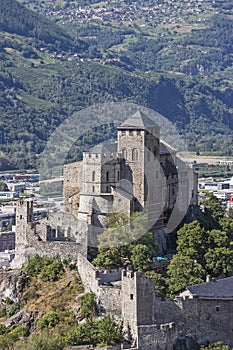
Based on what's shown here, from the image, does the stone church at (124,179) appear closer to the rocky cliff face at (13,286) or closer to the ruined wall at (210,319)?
the rocky cliff face at (13,286)

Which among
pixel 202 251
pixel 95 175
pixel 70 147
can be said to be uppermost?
pixel 70 147

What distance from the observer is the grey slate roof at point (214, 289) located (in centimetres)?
5666

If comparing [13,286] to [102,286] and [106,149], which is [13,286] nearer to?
[102,286]

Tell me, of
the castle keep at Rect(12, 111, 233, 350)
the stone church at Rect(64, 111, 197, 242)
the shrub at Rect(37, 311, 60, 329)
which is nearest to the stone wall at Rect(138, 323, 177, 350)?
the castle keep at Rect(12, 111, 233, 350)

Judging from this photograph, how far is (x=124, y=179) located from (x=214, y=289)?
37.6ft

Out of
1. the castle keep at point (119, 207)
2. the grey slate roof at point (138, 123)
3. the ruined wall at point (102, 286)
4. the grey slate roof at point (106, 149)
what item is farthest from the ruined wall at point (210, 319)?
the grey slate roof at point (138, 123)

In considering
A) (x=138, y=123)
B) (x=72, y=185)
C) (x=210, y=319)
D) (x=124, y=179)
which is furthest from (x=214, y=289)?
(x=72, y=185)

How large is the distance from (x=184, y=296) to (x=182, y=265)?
4910 mm

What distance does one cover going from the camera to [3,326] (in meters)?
60.9

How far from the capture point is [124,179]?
66.6 m

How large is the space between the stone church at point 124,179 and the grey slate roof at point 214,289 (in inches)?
356

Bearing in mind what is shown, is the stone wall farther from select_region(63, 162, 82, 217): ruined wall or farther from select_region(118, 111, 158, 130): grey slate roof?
select_region(118, 111, 158, 130): grey slate roof

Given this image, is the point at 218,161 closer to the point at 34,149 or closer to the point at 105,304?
the point at 34,149

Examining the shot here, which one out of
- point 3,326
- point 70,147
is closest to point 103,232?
point 3,326
